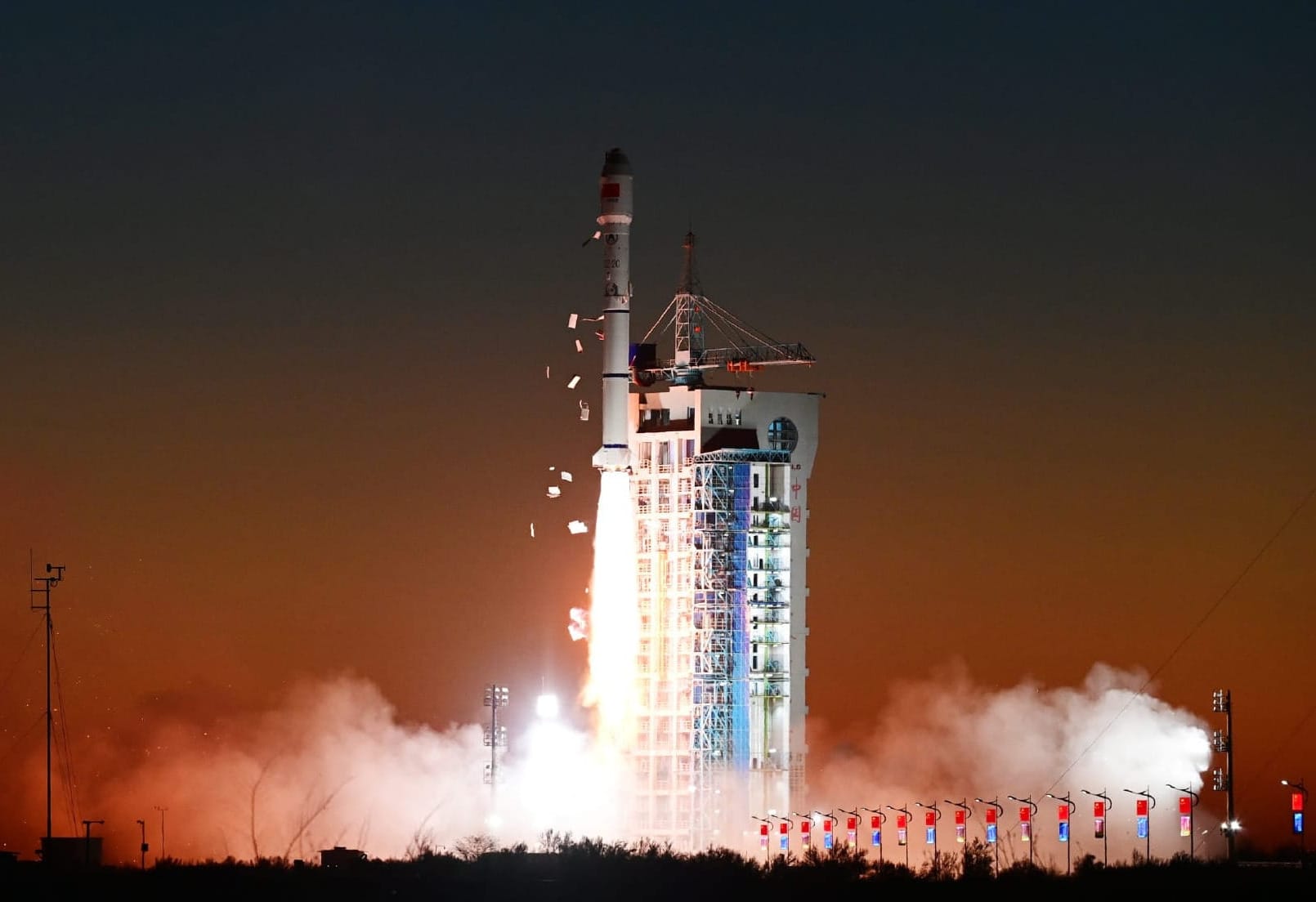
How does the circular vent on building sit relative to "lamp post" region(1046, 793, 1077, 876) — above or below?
above

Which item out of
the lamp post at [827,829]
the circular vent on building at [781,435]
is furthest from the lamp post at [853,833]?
the circular vent on building at [781,435]

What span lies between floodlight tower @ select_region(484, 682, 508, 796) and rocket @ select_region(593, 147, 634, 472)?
1082 cm

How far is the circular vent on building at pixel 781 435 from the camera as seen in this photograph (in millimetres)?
167750

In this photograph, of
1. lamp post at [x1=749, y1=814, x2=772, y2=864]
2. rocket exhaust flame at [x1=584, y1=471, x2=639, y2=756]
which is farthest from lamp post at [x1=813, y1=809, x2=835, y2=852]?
rocket exhaust flame at [x1=584, y1=471, x2=639, y2=756]

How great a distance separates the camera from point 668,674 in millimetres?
166250

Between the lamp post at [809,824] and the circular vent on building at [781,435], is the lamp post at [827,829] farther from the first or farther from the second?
the circular vent on building at [781,435]

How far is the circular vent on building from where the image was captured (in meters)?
168

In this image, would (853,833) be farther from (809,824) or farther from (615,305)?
(615,305)

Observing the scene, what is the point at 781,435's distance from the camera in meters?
168

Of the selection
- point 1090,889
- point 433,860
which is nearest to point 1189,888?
point 1090,889

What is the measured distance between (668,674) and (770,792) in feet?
22.1

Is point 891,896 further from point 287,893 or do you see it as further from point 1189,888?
point 287,893

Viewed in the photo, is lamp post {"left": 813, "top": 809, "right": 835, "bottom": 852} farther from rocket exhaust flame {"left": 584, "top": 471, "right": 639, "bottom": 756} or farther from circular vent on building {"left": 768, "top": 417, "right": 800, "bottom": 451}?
circular vent on building {"left": 768, "top": 417, "right": 800, "bottom": 451}

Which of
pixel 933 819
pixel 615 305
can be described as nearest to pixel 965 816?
pixel 933 819
